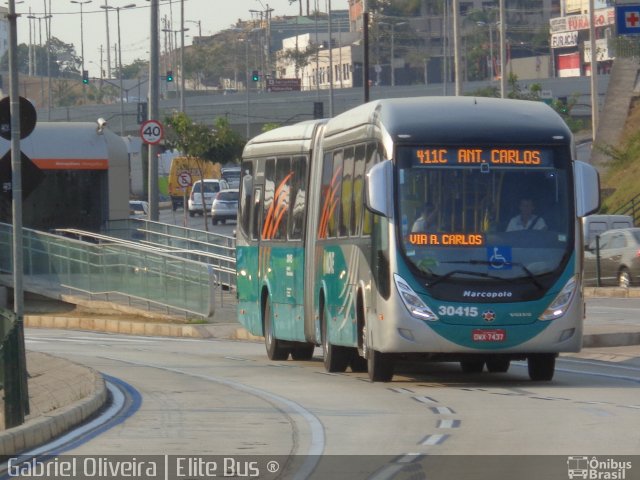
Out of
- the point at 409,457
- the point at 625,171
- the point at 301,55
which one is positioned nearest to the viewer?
the point at 409,457

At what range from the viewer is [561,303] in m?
17.8

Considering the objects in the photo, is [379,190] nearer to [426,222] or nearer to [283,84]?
[426,222]

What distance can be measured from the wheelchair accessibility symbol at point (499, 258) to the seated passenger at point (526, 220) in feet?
0.87

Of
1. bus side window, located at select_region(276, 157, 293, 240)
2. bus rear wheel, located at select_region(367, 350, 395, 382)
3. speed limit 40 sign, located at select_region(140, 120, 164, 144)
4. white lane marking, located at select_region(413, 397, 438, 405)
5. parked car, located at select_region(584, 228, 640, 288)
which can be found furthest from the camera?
parked car, located at select_region(584, 228, 640, 288)

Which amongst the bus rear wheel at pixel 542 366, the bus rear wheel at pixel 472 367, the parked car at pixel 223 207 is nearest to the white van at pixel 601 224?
the bus rear wheel at pixel 472 367

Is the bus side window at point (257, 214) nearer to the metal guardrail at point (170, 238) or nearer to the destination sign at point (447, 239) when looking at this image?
the destination sign at point (447, 239)

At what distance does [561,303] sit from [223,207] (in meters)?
57.1

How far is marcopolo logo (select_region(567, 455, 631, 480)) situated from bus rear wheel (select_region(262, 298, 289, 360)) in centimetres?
1260

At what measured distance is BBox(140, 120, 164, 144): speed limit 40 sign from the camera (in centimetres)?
3875

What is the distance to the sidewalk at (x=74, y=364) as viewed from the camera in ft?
43.7

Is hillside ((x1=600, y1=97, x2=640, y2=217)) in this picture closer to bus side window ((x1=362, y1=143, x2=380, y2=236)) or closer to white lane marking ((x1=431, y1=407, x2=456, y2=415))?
bus side window ((x1=362, y1=143, x2=380, y2=236))

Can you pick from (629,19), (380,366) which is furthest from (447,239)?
(629,19)

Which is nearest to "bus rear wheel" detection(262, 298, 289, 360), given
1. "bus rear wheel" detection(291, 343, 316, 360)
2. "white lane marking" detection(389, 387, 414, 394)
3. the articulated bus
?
"bus rear wheel" detection(291, 343, 316, 360)

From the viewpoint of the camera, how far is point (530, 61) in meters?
168
